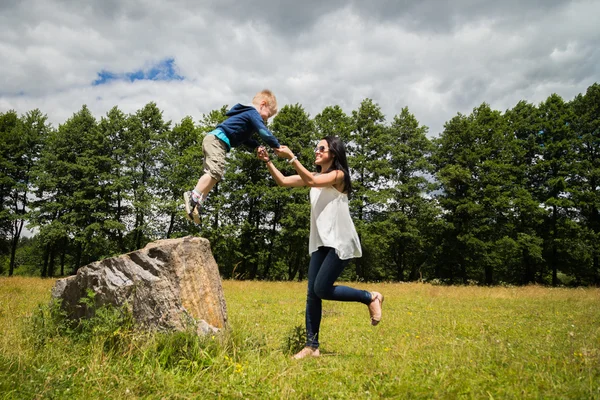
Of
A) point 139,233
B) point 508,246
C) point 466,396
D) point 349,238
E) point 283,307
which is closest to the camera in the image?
point 466,396

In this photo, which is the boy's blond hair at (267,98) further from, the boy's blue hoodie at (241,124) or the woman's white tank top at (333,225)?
the woman's white tank top at (333,225)

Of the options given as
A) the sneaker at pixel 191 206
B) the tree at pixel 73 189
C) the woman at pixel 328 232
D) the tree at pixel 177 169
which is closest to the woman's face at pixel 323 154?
the woman at pixel 328 232

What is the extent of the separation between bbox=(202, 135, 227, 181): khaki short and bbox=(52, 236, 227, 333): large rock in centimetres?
95

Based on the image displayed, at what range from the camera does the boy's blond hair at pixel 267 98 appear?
5.20 m

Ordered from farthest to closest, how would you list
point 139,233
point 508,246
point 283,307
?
point 139,233 → point 508,246 → point 283,307

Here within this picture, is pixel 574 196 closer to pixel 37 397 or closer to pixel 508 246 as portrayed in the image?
pixel 508 246

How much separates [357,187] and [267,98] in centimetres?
2356

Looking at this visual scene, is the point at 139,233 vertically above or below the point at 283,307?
above

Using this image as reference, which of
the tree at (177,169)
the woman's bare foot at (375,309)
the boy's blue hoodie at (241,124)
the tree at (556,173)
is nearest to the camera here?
the woman's bare foot at (375,309)

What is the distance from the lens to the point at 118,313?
154 inches

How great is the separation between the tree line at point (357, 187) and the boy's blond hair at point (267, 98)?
2100 centimetres

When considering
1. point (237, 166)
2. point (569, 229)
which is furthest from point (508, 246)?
point (237, 166)

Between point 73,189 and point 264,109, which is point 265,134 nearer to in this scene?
point 264,109

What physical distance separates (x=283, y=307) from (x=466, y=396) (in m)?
7.48
